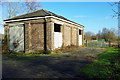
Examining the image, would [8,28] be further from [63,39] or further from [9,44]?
[63,39]

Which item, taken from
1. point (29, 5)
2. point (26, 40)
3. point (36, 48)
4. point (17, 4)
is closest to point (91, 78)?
point (36, 48)

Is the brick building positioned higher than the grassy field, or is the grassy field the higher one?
the brick building

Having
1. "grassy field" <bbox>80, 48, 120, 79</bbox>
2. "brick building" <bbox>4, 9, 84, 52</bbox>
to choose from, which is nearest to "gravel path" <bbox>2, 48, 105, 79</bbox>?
"grassy field" <bbox>80, 48, 120, 79</bbox>

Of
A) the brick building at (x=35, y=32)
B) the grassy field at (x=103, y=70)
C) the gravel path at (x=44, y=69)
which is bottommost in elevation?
the gravel path at (x=44, y=69)

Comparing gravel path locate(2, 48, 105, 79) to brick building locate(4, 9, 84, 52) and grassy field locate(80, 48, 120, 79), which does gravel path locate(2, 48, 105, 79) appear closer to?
grassy field locate(80, 48, 120, 79)

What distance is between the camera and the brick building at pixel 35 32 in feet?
34.5

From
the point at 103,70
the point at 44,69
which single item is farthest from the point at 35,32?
the point at 103,70

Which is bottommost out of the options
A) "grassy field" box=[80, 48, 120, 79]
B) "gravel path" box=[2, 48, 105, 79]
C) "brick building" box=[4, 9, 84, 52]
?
"gravel path" box=[2, 48, 105, 79]

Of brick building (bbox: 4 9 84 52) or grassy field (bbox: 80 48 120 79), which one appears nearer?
grassy field (bbox: 80 48 120 79)

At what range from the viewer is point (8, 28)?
41.5 ft

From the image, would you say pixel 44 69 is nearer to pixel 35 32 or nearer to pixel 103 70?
pixel 103 70

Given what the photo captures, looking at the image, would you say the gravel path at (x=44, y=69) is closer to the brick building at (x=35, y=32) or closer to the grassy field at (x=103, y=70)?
the grassy field at (x=103, y=70)

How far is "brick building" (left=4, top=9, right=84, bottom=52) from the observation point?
34.5ft

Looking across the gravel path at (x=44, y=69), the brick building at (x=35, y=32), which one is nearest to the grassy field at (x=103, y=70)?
the gravel path at (x=44, y=69)
